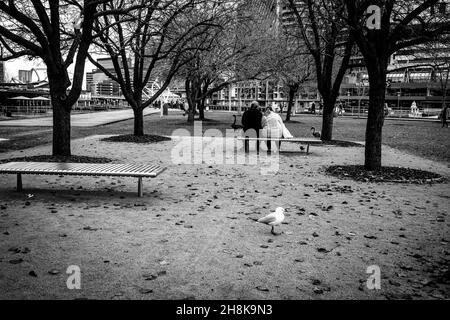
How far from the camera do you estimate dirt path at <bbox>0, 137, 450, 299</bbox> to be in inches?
153

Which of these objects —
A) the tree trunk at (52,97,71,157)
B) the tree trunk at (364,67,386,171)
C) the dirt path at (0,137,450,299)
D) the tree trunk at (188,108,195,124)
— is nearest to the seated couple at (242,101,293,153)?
the tree trunk at (364,67,386,171)

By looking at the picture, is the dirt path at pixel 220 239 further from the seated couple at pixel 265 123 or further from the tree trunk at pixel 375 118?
the seated couple at pixel 265 123

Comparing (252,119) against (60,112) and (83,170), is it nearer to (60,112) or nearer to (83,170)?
(60,112)

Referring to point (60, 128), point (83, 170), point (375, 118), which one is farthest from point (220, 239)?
point (60, 128)

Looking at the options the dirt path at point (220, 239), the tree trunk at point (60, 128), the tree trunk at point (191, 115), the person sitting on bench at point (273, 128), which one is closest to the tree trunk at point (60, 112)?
the tree trunk at point (60, 128)

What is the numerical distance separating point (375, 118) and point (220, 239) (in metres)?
6.93

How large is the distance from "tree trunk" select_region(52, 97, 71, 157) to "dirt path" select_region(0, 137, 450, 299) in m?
1.98

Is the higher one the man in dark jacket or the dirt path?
the man in dark jacket

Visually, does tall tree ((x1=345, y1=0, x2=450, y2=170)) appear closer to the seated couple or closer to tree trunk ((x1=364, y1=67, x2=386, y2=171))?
tree trunk ((x1=364, y1=67, x2=386, y2=171))

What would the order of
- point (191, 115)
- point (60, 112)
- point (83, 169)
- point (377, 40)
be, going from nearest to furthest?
point (83, 169) < point (377, 40) < point (60, 112) < point (191, 115)

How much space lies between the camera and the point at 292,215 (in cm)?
659

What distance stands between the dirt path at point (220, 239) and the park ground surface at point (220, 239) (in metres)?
0.02

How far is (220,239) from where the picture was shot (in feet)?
17.4
